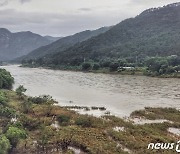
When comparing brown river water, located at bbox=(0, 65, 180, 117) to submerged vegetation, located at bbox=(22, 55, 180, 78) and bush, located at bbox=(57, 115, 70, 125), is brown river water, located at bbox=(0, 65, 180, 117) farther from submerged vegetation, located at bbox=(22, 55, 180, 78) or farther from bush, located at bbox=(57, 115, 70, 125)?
submerged vegetation, located at bbox=(22, 55, 180, 78)

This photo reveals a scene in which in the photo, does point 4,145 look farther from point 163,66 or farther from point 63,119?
point 163,66

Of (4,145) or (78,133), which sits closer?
(4,145)

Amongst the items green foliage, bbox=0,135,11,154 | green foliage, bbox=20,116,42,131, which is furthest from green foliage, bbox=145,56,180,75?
green foliage, bbox=0,135,11,154

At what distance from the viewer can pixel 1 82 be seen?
78375 mm

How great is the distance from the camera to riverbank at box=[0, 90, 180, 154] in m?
31.4

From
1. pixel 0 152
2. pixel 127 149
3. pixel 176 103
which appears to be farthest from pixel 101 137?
pixel 176 103

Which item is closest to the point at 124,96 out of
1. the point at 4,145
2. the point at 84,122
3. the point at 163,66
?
the point at 84,122

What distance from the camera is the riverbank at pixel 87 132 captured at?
31.4 metres

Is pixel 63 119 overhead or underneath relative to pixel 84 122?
underneath

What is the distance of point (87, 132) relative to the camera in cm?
3612

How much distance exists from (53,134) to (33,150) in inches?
170

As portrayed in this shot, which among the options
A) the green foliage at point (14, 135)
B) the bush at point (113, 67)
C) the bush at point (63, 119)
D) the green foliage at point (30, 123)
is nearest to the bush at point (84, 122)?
the bush at point (63, 119)

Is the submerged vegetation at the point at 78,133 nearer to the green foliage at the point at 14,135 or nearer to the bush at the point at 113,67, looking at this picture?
the green foliage at the point at 14,135

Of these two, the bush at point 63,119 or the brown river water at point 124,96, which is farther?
the brown river water at point 124,96
